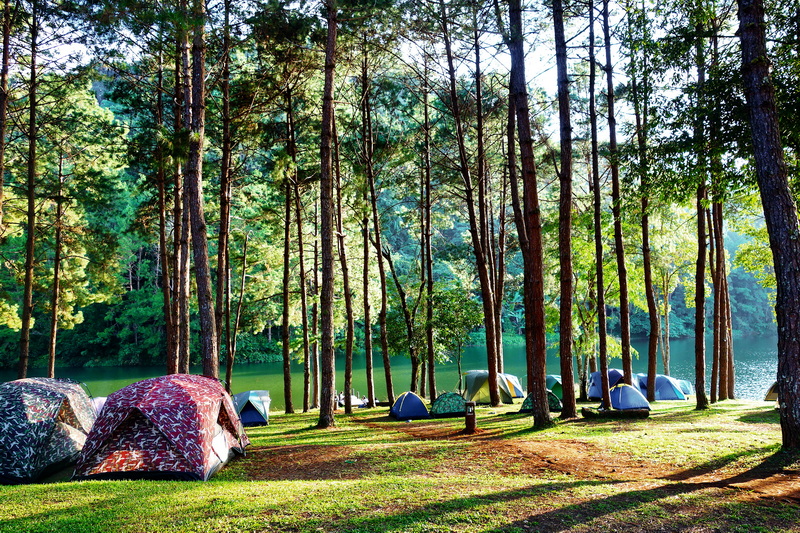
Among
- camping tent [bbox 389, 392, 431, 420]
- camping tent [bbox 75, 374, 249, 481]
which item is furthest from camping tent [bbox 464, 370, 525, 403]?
camping tent [bbox 75, 374, 249, 481]

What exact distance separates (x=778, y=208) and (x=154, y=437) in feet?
29.0

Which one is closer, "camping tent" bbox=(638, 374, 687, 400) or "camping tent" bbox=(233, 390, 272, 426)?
"camping tent" bbox=(233, 390, 272, 426)

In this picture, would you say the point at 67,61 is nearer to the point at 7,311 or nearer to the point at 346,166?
the point at 346,166

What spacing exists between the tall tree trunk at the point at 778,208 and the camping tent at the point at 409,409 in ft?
27.3

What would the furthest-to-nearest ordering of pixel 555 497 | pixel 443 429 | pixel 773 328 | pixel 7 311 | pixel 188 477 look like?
pixel 773 328 → pixel 7 311 → pixel 443 429 → pixel 188 477 → pixel 555 497

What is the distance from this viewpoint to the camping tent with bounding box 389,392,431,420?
1338cm

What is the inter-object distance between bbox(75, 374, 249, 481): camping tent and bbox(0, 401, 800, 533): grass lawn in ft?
1.76

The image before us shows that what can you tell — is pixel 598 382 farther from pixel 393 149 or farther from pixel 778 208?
pixel 778 208

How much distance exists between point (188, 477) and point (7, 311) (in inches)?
617

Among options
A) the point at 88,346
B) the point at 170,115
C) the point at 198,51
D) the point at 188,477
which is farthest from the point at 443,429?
the point at 88,346

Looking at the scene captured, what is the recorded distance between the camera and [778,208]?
6523 mm

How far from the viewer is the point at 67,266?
62.2 ft

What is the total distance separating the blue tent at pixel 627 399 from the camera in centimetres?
1189

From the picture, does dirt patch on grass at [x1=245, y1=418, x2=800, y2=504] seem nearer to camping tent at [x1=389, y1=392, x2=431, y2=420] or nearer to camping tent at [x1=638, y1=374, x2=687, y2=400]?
camping tent at [x1=389, y1=392, x2=431, y2=420]
